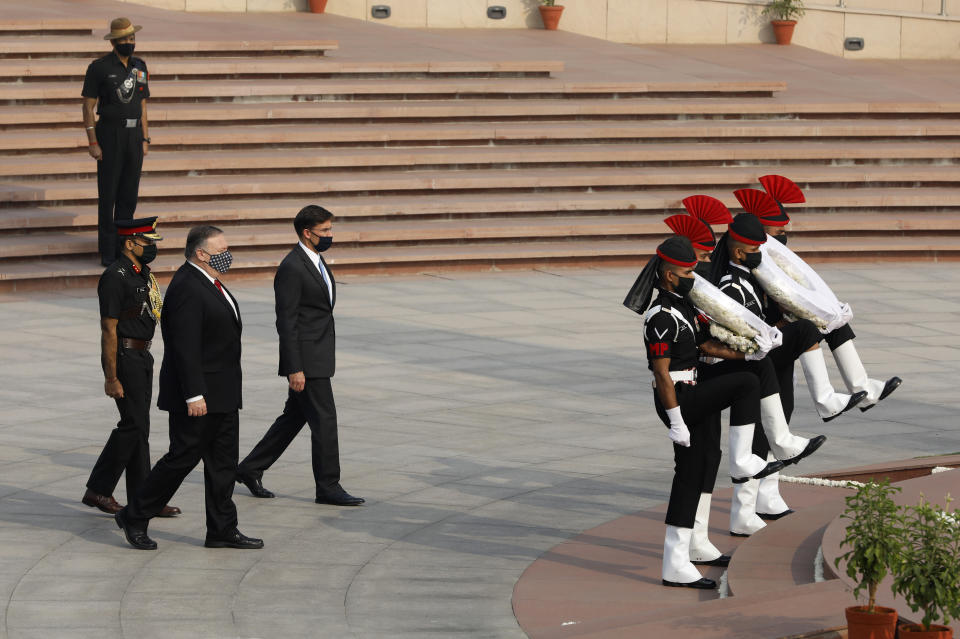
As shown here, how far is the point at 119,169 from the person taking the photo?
15.9 metres

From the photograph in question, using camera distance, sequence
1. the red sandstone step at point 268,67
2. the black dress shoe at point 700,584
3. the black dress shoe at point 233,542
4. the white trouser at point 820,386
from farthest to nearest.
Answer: the red sandstone step at point 268,67
the white trouser at point 820,386
the black dress shoe at point 233,542
the black dress shoe at point 700,584

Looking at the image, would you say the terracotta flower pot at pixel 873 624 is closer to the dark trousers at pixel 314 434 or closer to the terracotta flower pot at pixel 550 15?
the dark trousers at pixel 314 434

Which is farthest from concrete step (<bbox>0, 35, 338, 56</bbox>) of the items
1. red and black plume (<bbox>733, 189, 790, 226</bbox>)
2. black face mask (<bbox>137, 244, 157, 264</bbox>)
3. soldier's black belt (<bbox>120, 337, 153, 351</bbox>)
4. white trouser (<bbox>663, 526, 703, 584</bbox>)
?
white trouser (<bbox>663, 526, 703, 584</bbox>)

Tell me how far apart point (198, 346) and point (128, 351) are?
67cm

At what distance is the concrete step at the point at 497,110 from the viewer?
18703 mm

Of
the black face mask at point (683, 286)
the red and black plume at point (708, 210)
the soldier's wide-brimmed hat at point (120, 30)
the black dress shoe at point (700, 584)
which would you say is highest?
the soldier's wide-brimmed hat at point (120, 30)

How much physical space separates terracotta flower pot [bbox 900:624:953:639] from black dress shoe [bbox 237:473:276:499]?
4.78 meters

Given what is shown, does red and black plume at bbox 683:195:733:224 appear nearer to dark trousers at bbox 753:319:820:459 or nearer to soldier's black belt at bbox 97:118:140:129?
dark trousers at bbox 753:319:820:459

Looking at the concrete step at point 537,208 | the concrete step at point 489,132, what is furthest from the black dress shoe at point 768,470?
the concrete step at point 489,132

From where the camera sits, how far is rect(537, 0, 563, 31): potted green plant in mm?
26281

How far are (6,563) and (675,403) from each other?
3628 millimetres

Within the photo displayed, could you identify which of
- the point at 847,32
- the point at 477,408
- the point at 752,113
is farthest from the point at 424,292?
the point at 847,32

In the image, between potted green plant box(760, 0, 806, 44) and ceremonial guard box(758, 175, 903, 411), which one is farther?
potted green plant box(760, 0, 806, 44)

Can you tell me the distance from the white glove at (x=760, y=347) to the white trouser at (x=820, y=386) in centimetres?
112
